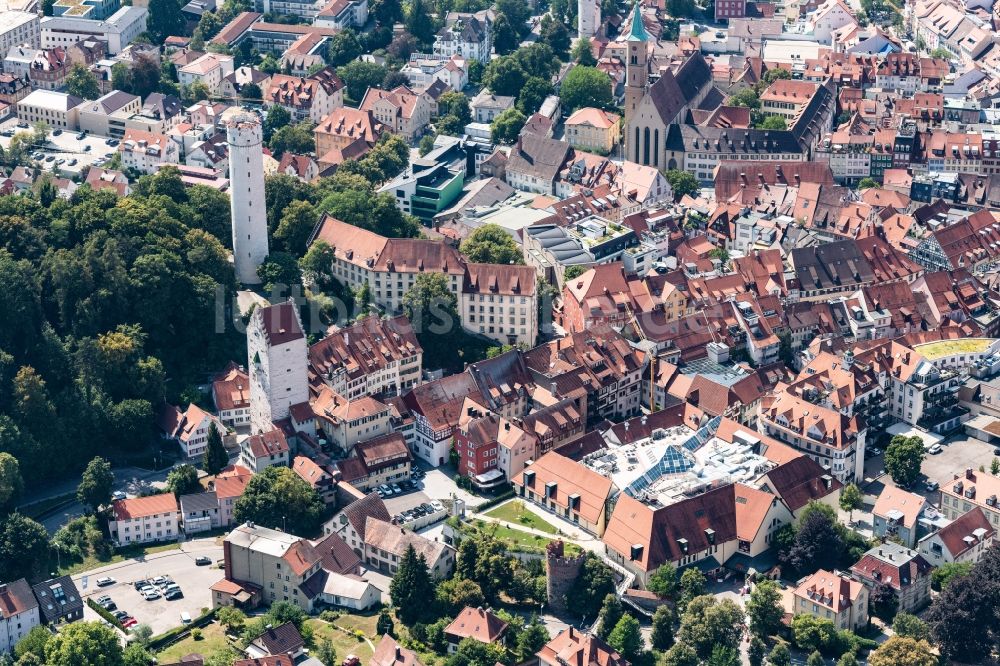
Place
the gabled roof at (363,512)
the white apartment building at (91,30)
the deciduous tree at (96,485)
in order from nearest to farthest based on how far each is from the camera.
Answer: the gabled roof at (363,512)
the deciduous tree at (96,485)
the white apartment building at (91,30)

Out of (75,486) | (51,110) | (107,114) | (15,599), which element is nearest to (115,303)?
(75,486)

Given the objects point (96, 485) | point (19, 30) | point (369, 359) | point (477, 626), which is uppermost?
point (19, 30)

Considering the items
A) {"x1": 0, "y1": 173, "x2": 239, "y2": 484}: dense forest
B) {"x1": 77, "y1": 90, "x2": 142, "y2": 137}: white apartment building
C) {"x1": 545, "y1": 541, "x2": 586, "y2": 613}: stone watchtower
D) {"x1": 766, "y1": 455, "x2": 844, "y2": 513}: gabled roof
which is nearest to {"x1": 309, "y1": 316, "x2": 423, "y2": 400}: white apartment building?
{"x1": 0, "y1": 173, "x2": 239, "y2": 484}: dense forest

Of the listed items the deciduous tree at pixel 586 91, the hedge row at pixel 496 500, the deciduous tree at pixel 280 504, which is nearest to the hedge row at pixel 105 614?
the deciduous tree at pixel 280 504

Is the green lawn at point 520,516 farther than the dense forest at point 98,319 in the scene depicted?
No

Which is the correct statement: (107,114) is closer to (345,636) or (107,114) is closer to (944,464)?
(345,636)

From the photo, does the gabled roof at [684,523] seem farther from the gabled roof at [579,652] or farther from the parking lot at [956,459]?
the parking lot at [956,459]
